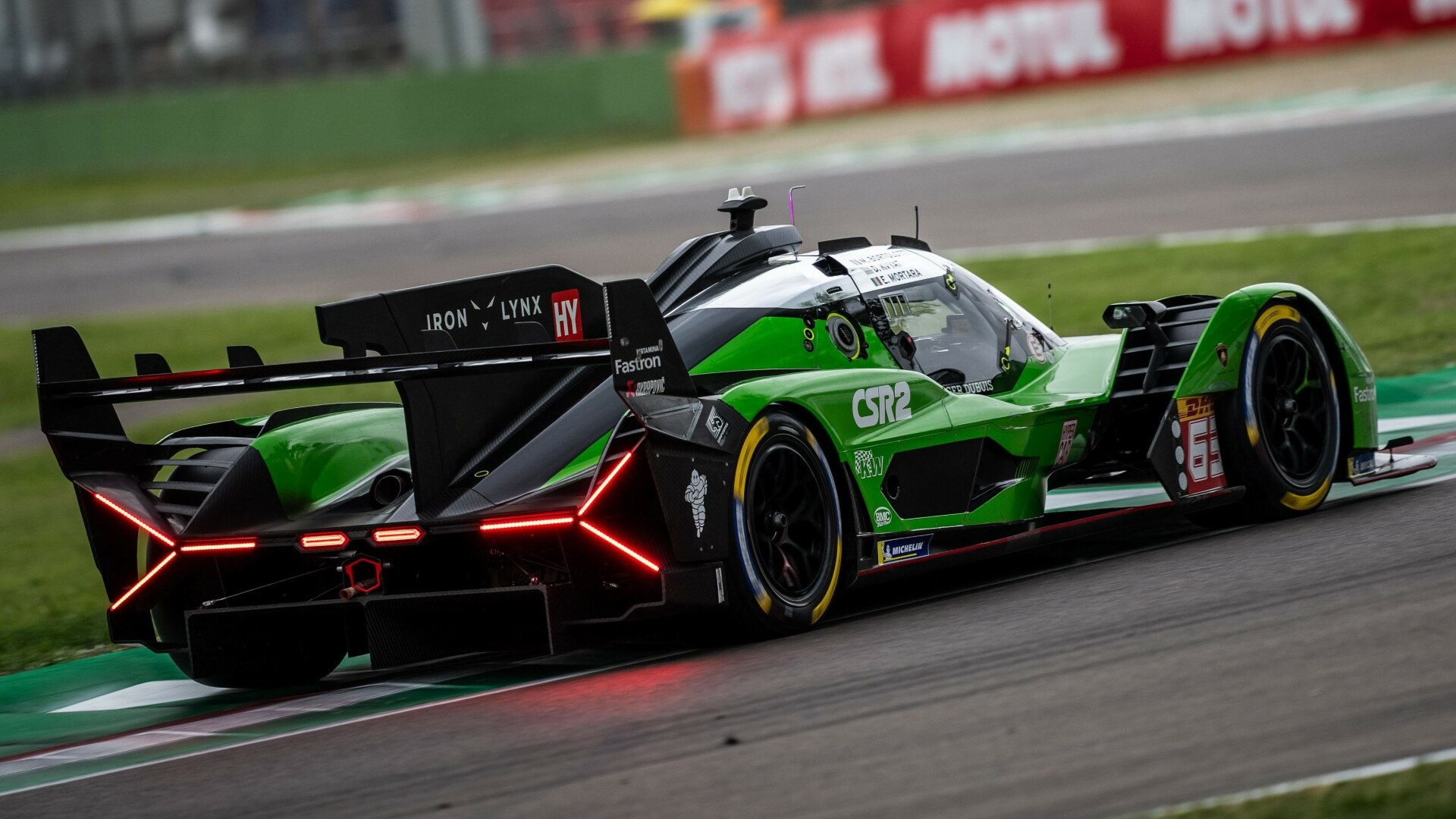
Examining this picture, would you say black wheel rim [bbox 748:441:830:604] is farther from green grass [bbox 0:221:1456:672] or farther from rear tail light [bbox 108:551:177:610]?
green grass [bbox 0:221:1456:672]

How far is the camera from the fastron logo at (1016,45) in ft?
94.5

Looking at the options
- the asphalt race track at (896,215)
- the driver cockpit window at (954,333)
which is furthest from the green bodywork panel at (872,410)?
the asphalt race track at (896,215)

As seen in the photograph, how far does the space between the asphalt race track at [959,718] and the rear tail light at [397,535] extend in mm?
539

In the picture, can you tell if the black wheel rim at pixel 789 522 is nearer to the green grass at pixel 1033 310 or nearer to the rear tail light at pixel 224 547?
the rear tail light at pixel 224 547

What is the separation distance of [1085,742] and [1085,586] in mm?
2113

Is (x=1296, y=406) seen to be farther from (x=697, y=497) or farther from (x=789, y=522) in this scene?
(x=697, y=497)

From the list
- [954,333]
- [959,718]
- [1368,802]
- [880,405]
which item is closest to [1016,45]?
[954,333]

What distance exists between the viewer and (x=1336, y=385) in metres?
8.15

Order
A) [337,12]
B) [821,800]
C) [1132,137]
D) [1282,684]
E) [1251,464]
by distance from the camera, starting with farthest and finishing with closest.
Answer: [337,12], [1132,137], [1251,464], [1282,684], [821,800]

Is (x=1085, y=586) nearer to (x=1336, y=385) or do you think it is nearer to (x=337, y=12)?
(x=1336, y=385)

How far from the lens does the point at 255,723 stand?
6.46 metres

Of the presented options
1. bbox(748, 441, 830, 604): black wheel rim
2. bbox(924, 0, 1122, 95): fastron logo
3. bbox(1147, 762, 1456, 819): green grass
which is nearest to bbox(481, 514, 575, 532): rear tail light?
bbox(748, 441, 830, 604): black wheel rim

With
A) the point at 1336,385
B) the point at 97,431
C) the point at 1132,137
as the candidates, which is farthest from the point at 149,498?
the point at 1132,137

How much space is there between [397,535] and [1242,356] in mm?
3480
